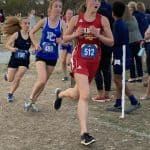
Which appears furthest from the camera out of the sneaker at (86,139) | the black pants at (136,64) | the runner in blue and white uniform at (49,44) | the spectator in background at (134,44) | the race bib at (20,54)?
the black pants at (136,64)

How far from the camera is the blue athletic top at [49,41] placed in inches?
329

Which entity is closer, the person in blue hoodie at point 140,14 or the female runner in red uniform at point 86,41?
the female runner in red uniform at point 86,41

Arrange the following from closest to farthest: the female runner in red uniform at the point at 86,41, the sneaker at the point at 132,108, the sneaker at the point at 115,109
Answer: the female runner in red uniform at the point at 86,41
the sneaker at the point at 132,108
the sneaker at the point at 115,109

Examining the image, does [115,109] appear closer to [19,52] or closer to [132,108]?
[132,108]

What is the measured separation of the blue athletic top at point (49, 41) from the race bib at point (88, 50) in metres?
1.59

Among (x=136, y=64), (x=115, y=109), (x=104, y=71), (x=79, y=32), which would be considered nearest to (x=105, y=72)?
(x=104, y=71)

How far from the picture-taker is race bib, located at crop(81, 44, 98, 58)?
6813mm

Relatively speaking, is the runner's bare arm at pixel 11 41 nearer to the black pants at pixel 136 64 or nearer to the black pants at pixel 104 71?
the black pants at pixel 104 71

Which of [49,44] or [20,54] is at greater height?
[49,44]

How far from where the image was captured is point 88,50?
22.4 feet

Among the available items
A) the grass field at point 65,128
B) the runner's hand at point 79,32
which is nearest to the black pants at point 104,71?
the grass field at point 65,128

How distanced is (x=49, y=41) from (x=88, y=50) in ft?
5.50

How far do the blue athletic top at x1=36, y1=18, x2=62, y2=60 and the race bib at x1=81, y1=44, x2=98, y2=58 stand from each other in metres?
1.59

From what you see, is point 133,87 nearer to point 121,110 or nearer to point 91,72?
point 121,110
